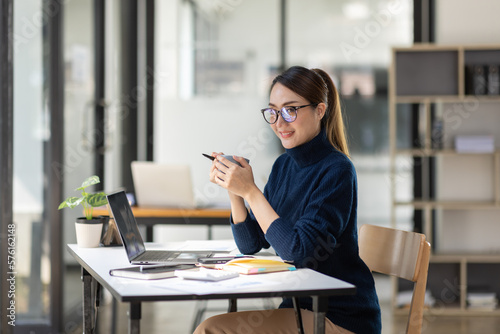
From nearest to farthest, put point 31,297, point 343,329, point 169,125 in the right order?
point 343,329
point 31,297
point 169,125

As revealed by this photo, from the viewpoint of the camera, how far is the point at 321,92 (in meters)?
2.12

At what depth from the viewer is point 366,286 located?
195cm

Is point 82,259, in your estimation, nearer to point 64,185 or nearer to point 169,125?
point 64,185

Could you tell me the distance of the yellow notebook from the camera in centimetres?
177

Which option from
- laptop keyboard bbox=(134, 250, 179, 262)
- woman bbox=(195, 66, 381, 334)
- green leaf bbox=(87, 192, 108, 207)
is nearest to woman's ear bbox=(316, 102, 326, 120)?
woman bbox=(195, 66, 381, 334)

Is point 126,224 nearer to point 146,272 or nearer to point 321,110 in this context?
point 146,272

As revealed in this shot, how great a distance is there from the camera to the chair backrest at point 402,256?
6.30 feet

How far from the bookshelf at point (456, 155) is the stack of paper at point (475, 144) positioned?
5 cm

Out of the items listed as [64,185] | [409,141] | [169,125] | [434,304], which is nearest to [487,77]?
[409,141]

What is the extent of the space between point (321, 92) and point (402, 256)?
585 mm

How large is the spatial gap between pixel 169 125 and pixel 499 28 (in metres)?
2.66

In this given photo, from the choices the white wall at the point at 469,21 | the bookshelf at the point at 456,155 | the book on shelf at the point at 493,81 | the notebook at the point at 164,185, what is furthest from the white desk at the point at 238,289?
the white wall at the point at 469,21

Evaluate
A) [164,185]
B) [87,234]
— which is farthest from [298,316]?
[164,185]

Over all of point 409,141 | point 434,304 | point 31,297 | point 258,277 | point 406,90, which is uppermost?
point 406,90
